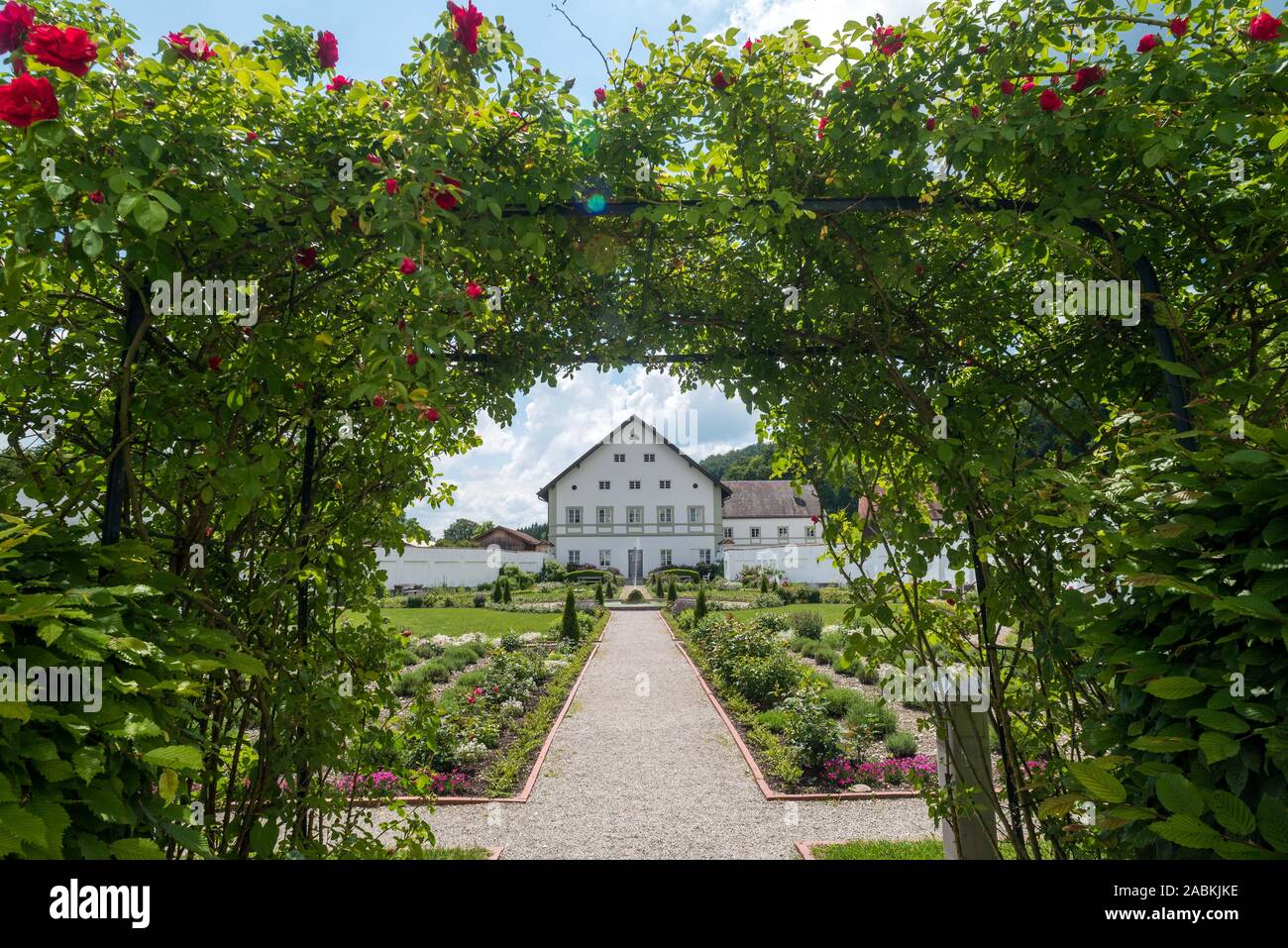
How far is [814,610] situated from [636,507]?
1412cm

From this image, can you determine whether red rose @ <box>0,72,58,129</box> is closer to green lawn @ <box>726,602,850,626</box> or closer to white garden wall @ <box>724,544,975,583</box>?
green lawn @ <box>726,602,850,626</box>

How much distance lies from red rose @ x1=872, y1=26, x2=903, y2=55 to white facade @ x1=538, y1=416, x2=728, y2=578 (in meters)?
28.9

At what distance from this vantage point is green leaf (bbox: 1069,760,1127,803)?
124 centimetres

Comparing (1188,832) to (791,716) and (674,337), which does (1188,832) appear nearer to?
(674,337)

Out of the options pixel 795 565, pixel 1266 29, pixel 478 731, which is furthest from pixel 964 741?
pixel 795 565

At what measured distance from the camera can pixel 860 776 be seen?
20.1 feet

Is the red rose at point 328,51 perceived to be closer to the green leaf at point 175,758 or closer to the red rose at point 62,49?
the red rose at point 62,49

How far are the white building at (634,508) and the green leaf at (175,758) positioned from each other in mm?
29696

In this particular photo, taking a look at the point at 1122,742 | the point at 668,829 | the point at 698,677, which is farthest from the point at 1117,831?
the point at 698,677

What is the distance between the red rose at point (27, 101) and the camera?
4.74 feet

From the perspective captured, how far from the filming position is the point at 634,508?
31016 millimetres

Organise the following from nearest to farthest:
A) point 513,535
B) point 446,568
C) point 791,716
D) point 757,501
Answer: point 791,716 → point 446,568 → point 757,501 → point 513,535

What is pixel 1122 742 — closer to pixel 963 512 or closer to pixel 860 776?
pixel 963 512
